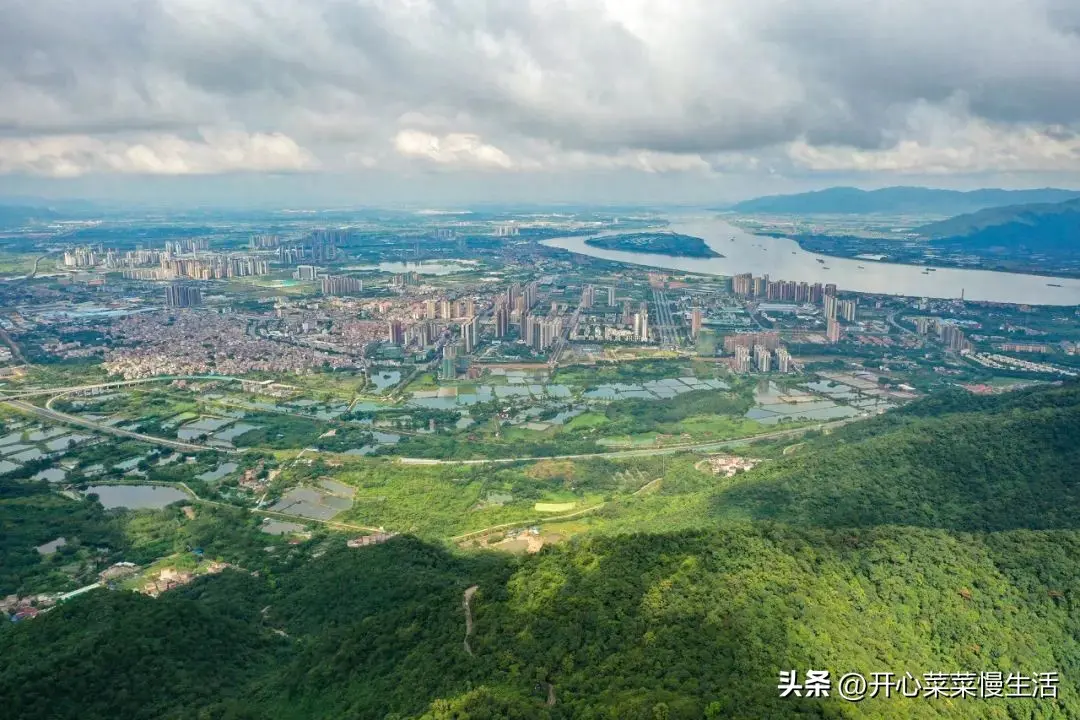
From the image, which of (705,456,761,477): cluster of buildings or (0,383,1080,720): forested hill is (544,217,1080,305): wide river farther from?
(0,383,1080,720): forested hill

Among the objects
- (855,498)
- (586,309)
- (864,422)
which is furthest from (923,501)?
(586,309)

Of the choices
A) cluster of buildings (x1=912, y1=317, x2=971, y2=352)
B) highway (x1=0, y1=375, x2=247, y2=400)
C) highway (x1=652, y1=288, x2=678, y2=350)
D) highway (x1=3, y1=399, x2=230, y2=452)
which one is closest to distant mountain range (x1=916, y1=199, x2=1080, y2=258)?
cluster of buildings (x1=912, y1=317, x2=971, y2=352)

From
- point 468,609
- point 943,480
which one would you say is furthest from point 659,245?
point 468,609

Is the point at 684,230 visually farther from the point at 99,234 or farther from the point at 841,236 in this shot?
the point at 99,234

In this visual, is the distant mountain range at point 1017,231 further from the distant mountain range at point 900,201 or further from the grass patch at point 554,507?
the grass patch at point 554,507

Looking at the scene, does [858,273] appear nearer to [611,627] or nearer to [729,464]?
[729,464]

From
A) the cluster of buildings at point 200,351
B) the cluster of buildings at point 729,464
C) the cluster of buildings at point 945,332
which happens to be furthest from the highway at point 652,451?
the cluster of buildings at point 945,332
